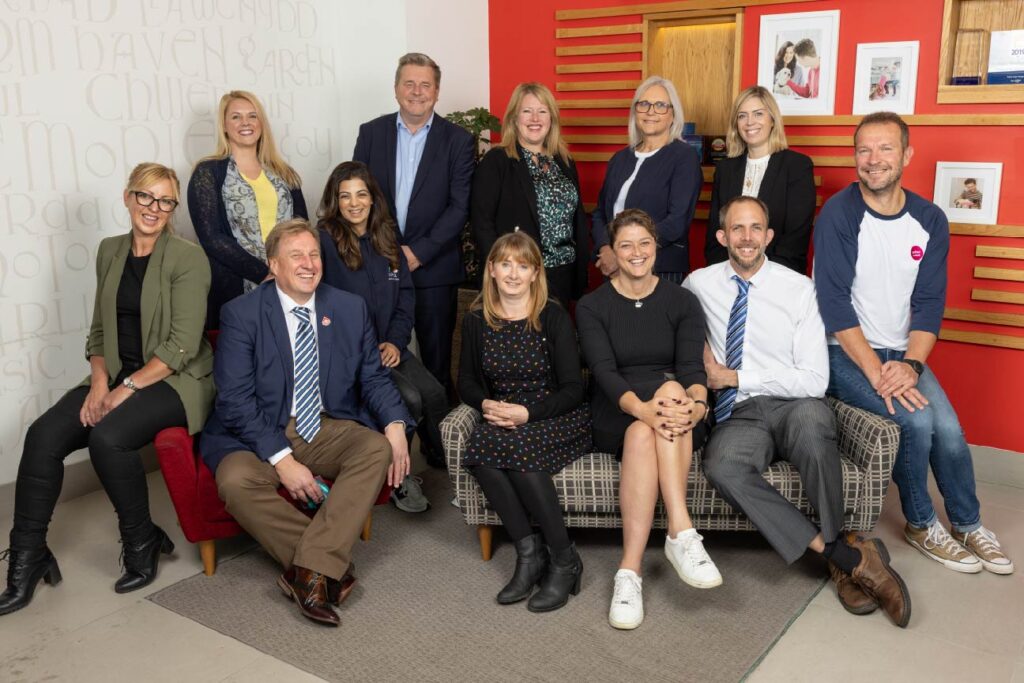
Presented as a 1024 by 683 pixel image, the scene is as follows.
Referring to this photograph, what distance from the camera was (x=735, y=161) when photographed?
385cm

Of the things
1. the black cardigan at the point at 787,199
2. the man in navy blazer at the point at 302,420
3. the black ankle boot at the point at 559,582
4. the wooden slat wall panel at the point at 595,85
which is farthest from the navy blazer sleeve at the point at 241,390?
the wooden slat wall panel at the point at 595,85

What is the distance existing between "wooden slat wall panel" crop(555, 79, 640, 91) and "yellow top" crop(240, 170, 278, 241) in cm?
186

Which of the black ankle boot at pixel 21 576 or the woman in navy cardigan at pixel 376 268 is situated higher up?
the woman in navy cardigan at pixel 376 268

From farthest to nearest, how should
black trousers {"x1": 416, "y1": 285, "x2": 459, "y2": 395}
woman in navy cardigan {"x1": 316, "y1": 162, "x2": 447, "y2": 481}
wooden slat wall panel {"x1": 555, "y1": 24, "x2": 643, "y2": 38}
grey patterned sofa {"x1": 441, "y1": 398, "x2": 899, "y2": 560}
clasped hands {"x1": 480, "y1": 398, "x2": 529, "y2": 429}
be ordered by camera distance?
wooden slat wall panel {"x1": 555, "y1": 24, "x2": 643, "y2": 38} < black trousers {"x1": 416, "y1": 285, "x2": 459, "y2": 395} < woman in navy cardigan {"x1": 316, "y1": 162, "x2": 447, "y2": 481} < clasped hands {"x1": 480, "y1": 398, "x2": 529, "y2": 429} < grey patterned sofa {"x1": 441, "y1": 398, "x2": 899, "y2": 560}

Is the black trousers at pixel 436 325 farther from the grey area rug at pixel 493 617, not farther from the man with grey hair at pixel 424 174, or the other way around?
the grey area rug at pixel 493 617

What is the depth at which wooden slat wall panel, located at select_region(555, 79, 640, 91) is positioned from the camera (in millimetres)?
4836

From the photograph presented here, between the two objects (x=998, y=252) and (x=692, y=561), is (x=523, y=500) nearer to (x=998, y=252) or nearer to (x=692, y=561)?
(x=692, y=561)

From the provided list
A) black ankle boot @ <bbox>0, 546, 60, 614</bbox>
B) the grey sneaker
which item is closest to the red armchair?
black ankle boot @ <bbox>0, 546, 60, 614</bbox>

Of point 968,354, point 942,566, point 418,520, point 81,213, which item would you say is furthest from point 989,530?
point 81,213

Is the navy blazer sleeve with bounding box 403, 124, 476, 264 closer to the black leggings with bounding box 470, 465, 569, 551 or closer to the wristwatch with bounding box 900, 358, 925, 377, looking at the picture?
the black leggings with bounding box 470, 465, 569, 551

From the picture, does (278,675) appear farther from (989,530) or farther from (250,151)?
(989,530)

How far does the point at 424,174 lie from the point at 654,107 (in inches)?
40.8

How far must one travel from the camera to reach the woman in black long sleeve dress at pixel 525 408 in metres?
3.09

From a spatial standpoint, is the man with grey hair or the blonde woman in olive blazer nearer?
the blonde woman in olive blazer
